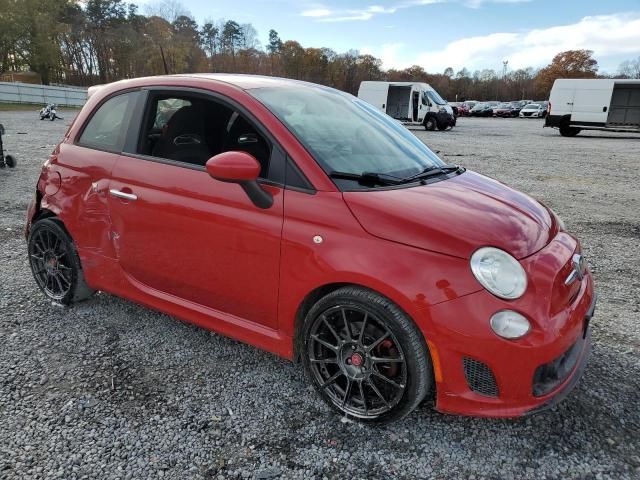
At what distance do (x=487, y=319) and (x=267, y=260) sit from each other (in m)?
1.10

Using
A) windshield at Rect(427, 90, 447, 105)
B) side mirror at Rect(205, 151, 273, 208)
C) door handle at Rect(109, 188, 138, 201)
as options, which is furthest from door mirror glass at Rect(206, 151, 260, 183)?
windshield at Rect(427, 90, 447, 105)

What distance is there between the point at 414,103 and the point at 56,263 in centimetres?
2289

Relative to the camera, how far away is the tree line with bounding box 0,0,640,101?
169 feet

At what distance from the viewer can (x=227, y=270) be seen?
265 cm

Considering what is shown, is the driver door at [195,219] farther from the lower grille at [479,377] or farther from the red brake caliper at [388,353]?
the lower grille at [479,377]

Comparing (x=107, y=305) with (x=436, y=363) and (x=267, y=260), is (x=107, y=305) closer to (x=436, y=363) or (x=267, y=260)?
(x=267, y=260)

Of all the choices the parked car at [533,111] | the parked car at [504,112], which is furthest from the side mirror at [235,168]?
the parked car at [504,112]

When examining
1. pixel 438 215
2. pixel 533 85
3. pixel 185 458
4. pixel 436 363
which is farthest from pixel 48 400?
pixel 533 85

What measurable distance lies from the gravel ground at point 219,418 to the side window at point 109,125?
4.07ft

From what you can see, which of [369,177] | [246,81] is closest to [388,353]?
[369,177]

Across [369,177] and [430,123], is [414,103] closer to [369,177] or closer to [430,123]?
[430,123]

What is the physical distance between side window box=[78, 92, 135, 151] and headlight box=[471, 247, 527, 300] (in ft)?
7.76

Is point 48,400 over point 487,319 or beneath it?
beneath

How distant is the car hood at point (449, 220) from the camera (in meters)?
2.14
